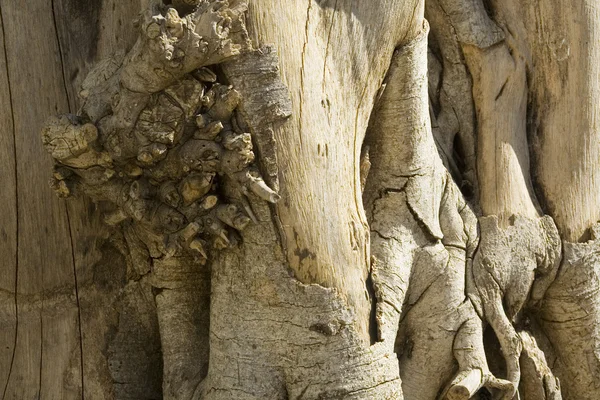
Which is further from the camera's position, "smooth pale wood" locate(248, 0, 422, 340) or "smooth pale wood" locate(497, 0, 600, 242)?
"smooth pale wood" locate(497, 0, 600, 242)

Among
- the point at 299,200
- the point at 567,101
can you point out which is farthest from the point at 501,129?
the point at 299,200

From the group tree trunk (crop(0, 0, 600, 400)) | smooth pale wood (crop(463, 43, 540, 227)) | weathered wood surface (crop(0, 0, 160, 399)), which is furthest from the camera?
smooth pale wood (crop(463, 43, 540, 227))

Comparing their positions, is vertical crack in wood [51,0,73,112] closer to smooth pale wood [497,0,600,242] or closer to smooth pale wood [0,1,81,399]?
smooth pale wood [0,1,81,399]

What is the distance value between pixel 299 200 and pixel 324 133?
22 centimetres

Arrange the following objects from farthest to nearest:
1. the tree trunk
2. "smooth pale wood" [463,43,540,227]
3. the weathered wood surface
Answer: "smooth pale wood" [463,43,540,227], the weathered wood surface, the tree trunk

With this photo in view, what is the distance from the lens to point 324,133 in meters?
2.82

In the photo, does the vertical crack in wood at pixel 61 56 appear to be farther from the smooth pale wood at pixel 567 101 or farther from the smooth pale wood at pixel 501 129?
→ the smooth pale wood at pixel 567 101

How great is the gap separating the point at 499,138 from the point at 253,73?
120 centimetres

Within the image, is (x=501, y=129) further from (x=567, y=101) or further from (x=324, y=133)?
(x=324, y=133)

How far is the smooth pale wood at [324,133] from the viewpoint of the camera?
276 cm

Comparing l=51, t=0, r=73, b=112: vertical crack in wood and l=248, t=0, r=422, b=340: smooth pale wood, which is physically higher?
l=51, t=0, r=73, b=112: vertical crack in wood

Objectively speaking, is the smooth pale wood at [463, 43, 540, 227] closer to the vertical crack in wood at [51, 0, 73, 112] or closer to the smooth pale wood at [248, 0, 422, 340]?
the smooth pale wood at [248, 0, 422, 340]

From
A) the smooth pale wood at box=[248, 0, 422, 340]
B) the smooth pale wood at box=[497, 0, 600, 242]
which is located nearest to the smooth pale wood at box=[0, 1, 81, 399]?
the smooth pale wood at box=[248, 0, 422, 340]

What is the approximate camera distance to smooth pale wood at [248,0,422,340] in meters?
2.76
